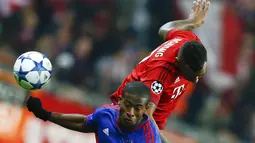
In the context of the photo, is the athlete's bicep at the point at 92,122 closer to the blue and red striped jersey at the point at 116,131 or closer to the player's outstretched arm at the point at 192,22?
the blue and red striped jersey at the point at 116,131

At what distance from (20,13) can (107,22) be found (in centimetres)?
233

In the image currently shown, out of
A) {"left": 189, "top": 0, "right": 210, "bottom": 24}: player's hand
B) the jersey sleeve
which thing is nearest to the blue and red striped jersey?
the jersey sleeve

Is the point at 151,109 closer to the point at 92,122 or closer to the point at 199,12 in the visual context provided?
the point at 92,122

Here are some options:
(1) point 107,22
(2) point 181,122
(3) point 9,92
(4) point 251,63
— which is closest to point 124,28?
(1) point 107,22

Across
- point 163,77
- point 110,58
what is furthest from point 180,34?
point 110,58

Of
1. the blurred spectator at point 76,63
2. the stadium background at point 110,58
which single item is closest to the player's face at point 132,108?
the stadium background at point 110,58

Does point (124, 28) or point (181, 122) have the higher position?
point (124, 28)

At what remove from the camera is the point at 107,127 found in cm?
834

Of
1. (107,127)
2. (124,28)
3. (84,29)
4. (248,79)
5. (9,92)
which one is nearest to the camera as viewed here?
(107,127)

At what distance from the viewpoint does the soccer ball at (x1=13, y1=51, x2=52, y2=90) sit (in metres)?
8.76

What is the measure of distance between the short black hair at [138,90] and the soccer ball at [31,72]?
104cm

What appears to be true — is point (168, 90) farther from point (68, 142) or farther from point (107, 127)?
point (68, 142)

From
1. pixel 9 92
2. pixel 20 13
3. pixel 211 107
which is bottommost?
pixel 211 107

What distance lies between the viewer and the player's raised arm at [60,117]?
861 cm
